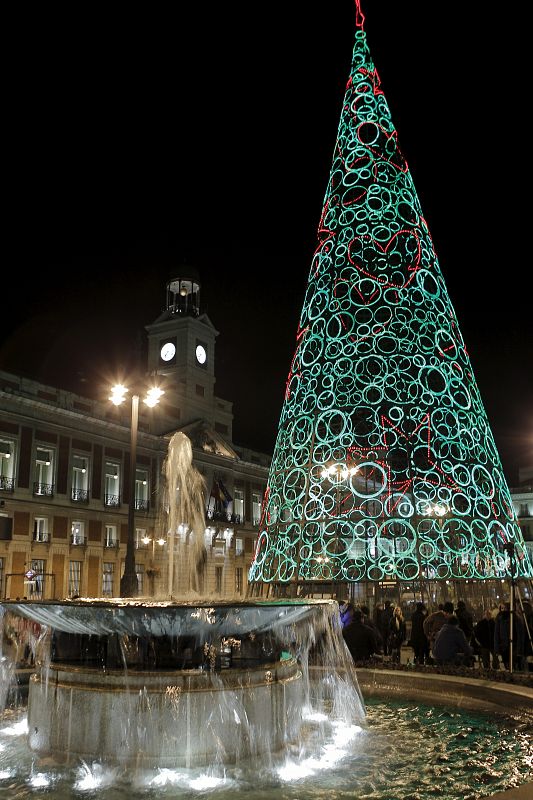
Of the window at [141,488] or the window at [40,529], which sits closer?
the window at [40,529]

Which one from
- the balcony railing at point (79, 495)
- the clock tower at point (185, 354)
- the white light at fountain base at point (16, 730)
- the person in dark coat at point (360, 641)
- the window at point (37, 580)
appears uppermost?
the clock tower at point (185, 354)

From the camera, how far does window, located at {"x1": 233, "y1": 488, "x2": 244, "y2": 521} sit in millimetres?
55138

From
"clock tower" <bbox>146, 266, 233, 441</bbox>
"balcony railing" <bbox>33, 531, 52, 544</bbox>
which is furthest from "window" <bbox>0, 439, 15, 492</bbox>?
"clock tower" <bbox>146, 266, 233, 441</bbox>

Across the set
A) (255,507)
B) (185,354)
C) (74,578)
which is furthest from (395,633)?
(255,507)

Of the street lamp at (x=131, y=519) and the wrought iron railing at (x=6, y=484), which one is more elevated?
the wrought iron railing at (x=6, y=484)

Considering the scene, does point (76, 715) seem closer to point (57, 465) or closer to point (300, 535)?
point (300, 535)

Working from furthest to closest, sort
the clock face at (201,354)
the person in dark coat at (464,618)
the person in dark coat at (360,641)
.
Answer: the clock face at (201,354) → the person in dark coat at (464,618) → the person in dark coat at (360,641)

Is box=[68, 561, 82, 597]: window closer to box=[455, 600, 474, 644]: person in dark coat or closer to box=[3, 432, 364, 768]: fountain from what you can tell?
box=[455, 600, 474, 644]: person in dark coat

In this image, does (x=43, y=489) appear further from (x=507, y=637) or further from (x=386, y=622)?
(x=507, y=637)

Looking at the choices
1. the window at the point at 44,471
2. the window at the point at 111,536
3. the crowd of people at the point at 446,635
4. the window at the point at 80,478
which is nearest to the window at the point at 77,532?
the window at the point at 80,478

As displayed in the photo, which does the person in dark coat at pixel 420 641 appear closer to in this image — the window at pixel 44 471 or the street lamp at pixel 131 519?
the street lamp at pixel 131 519

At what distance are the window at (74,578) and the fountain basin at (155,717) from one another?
104ft

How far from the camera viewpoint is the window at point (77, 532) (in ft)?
129

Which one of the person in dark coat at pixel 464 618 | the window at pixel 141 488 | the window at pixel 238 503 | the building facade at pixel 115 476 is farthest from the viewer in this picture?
the window at pixel 238 503
